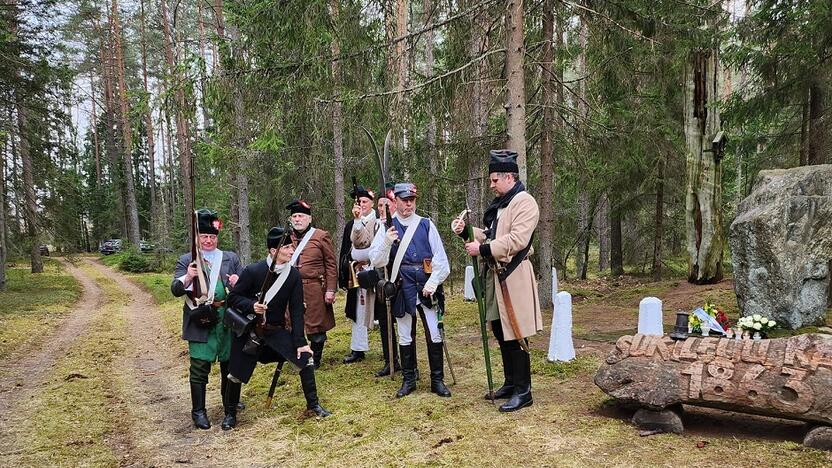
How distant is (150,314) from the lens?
540 inches

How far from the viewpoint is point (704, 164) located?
11.1m

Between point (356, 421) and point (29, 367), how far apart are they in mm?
6072

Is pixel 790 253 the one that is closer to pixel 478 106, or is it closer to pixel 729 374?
pixel 729 374

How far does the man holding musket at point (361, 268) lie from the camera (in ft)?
21.0

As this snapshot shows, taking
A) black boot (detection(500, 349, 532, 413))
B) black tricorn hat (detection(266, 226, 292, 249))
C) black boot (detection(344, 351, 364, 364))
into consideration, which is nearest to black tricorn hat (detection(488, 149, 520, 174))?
black boot (detection(500, 349, 532, 413))

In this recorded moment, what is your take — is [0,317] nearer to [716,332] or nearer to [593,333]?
[593,333]

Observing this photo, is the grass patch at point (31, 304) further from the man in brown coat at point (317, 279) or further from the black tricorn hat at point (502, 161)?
the black tricorn hat at point (502, 161)

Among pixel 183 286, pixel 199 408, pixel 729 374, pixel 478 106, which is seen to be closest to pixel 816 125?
pixel 478 106

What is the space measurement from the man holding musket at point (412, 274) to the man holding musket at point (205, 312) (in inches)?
57.1

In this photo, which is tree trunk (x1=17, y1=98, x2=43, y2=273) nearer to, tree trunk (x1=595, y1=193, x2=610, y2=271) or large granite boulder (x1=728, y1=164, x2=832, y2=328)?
large granite boulder (x1=728, y1=164, x2=832, y2=328)

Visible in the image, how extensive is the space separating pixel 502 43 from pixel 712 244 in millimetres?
6310

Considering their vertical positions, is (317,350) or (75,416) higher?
(317,350)

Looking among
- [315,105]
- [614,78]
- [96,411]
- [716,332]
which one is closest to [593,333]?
[716,332]

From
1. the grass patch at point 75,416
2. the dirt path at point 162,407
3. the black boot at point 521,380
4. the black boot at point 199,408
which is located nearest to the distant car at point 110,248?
the dirt path at point 162,407
